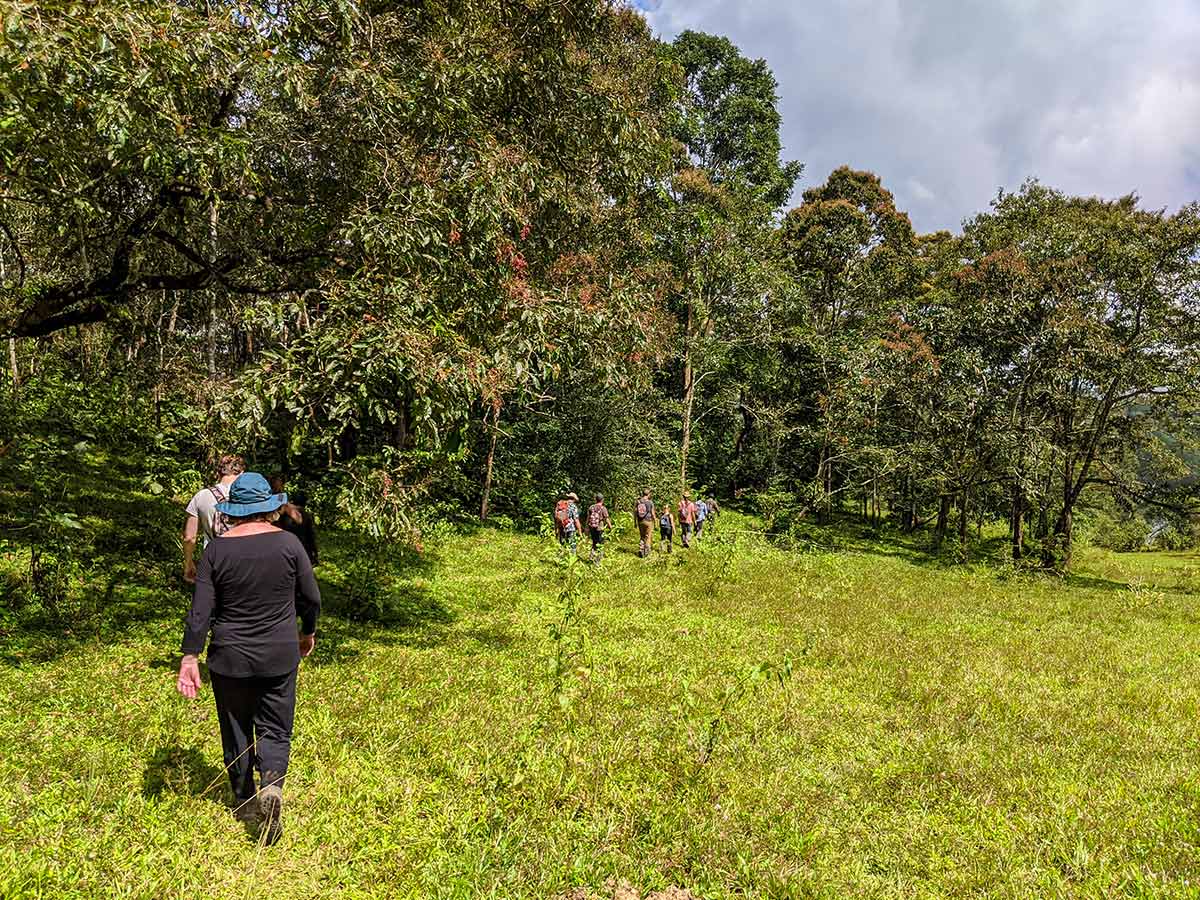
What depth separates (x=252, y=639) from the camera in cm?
391

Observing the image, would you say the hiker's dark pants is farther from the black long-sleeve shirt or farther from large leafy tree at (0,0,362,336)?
the black long-sleeve shirt

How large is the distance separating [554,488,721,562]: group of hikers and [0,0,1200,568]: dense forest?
2589mm

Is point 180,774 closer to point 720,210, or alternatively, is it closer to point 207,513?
point 207,513

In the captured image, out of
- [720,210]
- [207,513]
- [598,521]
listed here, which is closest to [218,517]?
[207,513]

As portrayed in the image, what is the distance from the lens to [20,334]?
7.16 metres

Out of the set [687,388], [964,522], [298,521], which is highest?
[687,388]

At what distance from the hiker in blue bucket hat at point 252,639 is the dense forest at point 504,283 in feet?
6.99

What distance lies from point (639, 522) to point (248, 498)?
13491 mm

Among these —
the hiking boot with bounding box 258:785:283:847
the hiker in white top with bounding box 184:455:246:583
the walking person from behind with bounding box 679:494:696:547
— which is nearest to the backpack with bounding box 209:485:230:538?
the hiker in white top with bounding box 184:455:246:583

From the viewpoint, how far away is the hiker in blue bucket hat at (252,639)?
12.8 ft

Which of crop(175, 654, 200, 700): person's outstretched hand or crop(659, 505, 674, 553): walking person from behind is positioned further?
crop(659, 505, 674, 553): walking person from behind

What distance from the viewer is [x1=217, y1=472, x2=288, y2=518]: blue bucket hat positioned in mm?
3959

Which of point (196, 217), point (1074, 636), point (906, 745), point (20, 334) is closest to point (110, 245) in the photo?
point (196, 217)

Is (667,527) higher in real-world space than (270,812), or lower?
higher
